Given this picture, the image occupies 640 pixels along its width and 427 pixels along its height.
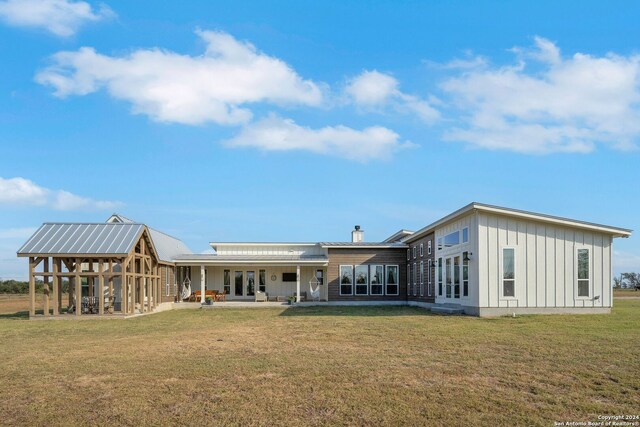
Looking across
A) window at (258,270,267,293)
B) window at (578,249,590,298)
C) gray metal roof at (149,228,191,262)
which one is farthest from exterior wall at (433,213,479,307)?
gray metal roof at (149,228,191,262)

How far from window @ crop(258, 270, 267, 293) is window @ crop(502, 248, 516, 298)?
17034 mm

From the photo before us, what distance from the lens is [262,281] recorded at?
33875 millimetres

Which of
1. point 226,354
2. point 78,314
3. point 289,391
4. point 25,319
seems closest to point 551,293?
point 226,354

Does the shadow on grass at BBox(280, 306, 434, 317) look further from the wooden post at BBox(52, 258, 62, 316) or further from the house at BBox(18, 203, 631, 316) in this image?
the wooden post at BBox(52, 258, 62, 316)

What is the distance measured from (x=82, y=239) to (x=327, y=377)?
18.0 meters

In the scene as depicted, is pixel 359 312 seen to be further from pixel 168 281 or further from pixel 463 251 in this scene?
pixel 168 281

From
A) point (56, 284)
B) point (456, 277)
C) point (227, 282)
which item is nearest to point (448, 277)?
point (456, 277)

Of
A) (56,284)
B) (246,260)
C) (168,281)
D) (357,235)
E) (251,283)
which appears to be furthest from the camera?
(357,235)

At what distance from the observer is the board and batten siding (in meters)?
19.7

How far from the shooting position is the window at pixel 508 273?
19.7 meters

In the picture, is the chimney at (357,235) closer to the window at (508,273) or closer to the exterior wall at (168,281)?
the exterior wall at (168,281)

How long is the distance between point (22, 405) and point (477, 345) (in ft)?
27.4

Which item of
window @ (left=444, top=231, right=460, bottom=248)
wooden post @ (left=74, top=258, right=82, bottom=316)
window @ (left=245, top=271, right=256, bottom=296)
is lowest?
window @ (left=245, top=271, right=256, bottom=296)

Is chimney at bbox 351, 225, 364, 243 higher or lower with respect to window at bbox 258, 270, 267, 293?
higher
